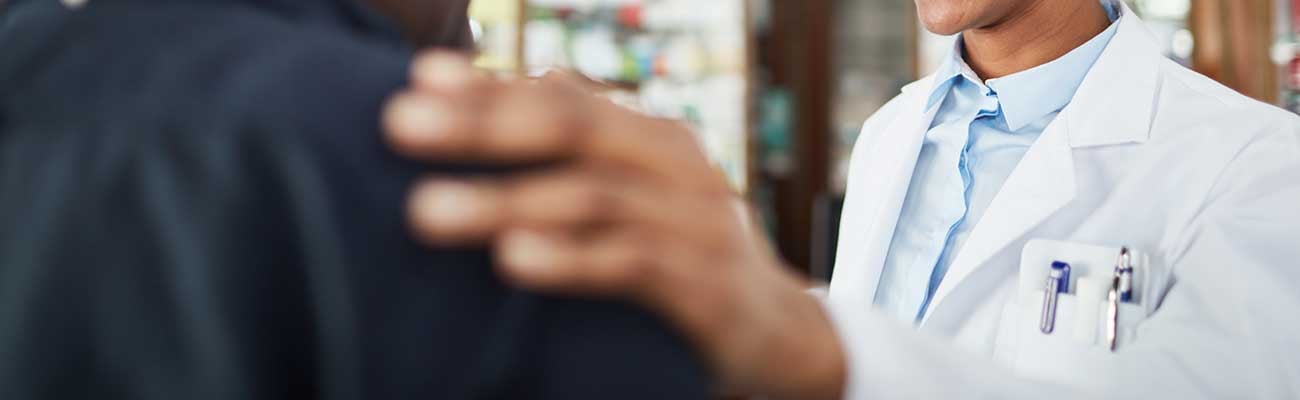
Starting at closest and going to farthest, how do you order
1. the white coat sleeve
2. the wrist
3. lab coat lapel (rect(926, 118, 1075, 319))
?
the wrist < the white coat sleeve < lab coat lapel (rect(926, 118, 1075, 319))

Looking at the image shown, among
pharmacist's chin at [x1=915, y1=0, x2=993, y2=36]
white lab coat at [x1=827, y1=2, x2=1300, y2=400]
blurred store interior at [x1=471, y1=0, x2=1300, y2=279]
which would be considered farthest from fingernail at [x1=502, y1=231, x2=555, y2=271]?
blurred store interior at [x1=471, y1=0, x2=1300, y2=279]

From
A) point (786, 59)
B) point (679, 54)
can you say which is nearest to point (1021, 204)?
point (679, 54)

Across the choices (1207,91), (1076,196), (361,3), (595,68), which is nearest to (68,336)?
(361,3)

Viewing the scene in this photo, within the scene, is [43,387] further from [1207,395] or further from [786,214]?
[786,214]

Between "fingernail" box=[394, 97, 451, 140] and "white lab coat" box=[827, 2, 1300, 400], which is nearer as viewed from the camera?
"fingernail" box=[394, 97, 451, 140]

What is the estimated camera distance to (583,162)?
43 cm

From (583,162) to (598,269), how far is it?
49 millimetres

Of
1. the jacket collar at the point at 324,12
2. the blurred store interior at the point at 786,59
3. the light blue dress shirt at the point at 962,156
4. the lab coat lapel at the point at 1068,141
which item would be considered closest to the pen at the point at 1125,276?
the lab coat lapel at the point at 1068,141

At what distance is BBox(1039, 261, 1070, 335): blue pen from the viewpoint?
1298 millimetres

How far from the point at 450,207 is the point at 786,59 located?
5.36m

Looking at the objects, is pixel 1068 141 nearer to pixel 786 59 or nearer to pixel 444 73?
pixel 444 73

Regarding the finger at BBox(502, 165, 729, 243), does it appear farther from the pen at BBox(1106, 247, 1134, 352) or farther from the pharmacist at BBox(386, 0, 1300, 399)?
the pen at BBox(1106, 247, 1134, 352)

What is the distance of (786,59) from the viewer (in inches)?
222

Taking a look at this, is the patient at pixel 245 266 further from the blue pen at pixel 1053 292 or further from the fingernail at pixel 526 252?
the blue pen at pixel 1053 292
